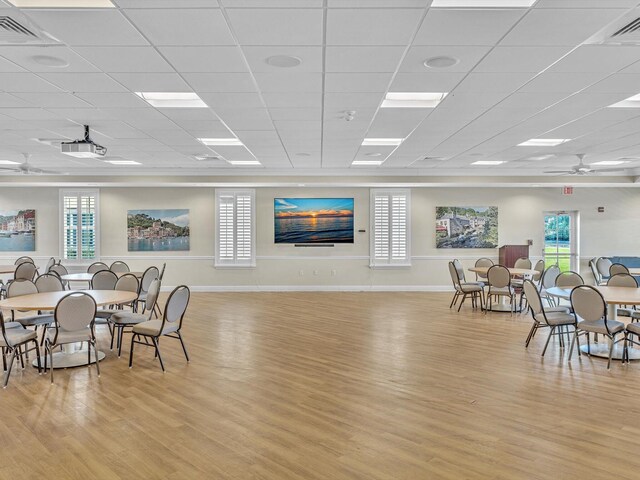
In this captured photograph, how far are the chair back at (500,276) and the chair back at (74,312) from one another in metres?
7.15

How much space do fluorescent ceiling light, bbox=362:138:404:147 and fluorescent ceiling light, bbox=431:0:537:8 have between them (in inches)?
183

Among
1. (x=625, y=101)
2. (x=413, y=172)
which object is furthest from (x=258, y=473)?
(x=413, y=172)

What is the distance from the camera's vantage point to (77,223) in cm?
1201

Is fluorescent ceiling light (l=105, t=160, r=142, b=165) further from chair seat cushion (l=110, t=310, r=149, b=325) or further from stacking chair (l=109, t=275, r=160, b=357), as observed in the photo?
chair seat cushion (l=110, t=310, r=149, b=325)

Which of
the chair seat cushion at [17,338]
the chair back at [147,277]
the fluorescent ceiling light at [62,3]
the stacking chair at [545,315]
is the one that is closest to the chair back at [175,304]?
the chair seat cushion at [17,338]

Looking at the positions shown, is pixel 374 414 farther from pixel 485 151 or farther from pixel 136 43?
pixel 485 151

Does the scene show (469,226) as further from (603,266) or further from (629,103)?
(629,103)

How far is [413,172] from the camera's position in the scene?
37.8ft

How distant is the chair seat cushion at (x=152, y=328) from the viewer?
523 cm

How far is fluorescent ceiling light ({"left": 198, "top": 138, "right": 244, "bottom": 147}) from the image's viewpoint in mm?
7707

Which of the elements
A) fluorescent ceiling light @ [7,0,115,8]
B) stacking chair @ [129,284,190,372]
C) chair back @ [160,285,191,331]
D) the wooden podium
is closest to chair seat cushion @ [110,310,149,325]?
stacking chair @ [129,284,190,372]

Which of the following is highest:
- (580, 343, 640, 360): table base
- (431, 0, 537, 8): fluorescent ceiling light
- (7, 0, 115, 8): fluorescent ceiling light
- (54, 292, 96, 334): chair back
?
(431, 0, 537, 8): fluorescent ceiling light

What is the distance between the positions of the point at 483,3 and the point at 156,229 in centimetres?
1076

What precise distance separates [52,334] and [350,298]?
23.0 ft
